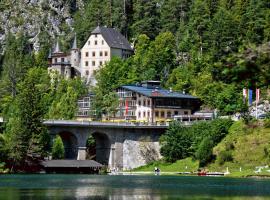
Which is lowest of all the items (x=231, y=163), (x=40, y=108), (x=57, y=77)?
(x=231, y=163)

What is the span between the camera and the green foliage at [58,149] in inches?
4572

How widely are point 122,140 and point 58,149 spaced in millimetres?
10861

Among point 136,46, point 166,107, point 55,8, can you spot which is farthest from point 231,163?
point 55,8

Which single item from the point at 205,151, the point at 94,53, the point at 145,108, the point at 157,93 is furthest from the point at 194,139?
the point at 94,53

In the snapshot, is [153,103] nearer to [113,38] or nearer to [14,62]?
[113,38]

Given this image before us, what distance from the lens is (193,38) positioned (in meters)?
145

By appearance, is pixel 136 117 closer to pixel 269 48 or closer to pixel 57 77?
pixel 57 77

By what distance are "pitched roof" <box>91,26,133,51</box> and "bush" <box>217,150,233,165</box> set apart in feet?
205

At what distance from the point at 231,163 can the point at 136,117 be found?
3234 centimetres

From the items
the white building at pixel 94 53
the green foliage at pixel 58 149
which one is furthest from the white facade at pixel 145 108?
the white building at pixel 94 53

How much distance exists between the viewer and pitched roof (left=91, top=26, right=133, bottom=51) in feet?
518

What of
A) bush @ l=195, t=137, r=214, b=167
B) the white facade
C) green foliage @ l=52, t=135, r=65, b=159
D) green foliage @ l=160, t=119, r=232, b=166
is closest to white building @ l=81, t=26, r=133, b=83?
the white facade

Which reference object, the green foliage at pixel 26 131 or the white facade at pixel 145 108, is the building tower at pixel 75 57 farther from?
the green foliage at pixel 26 131

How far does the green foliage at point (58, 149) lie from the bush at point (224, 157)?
28.9 m
